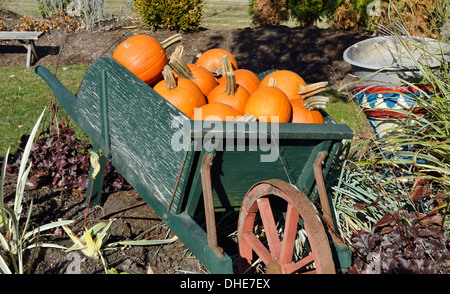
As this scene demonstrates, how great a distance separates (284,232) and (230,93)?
834 mm

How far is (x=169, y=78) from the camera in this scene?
2445 mm

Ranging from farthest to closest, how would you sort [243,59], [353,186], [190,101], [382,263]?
[243,59] < [353,186] < [190,101] < [382,263]

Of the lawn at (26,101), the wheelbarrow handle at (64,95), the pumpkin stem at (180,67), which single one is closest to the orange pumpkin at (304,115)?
the pumpkin stem at (180,67)

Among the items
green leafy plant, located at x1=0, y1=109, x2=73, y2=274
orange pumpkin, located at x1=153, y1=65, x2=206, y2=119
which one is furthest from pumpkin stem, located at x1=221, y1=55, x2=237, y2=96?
green leafy plant, located at x1=0, y1=109, x2=73, y2=274

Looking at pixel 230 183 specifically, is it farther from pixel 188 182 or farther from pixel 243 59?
pixel 243 59

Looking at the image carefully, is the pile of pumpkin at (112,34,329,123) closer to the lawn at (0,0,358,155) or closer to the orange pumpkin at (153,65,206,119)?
the orange pumpkin at (153,65,206,119)

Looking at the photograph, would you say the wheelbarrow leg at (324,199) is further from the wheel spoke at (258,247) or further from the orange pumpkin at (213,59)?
the orange pumpkin at (213,59)

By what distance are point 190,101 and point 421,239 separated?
1318mm

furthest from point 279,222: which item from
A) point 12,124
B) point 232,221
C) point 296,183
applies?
point 12,124

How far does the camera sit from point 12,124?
490 cm

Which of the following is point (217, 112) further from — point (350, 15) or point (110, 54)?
point (350, 15)

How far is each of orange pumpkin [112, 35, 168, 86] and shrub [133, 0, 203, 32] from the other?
17.1 ft

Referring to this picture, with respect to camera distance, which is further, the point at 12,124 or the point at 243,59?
the point at 243,59

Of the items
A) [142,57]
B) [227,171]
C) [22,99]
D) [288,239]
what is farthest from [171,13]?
[288,239]
